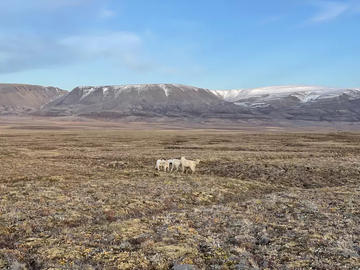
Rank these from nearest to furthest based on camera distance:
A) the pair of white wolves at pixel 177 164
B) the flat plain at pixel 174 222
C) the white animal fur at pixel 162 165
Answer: the flat plain at pixel 174 222 → the pair of white wolves at pixel 177 164 → the white animal fur at pixel 162 165

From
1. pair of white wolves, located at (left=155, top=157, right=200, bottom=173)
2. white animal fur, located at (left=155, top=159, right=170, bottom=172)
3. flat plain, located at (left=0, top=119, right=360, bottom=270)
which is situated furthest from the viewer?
white animal fur, located at (left=155, top=159, right=170, bottom=172)

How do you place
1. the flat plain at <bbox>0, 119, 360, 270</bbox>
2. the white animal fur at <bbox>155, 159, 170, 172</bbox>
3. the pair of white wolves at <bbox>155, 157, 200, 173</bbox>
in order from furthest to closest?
the white animal fur at <bbox>155, 159, 170, 172</bbox>, the pair of white wolves at <bbox>155, 157, 200, 173</bbox>, the flat plain at <bbox>0, 119, 360, 270</bbox>

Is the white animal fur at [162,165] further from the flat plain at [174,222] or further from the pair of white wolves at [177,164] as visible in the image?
the flat plain at [174,222]

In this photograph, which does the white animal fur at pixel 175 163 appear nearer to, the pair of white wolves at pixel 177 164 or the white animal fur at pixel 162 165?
the pair of white wolves at pixel 177 164

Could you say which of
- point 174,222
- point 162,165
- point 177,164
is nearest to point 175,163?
point 177,164

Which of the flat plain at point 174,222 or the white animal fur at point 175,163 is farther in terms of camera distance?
the white animal fur at point 175,163

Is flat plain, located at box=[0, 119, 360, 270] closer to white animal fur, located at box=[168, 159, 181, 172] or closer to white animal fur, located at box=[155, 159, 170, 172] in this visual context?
white animal fur, located at box=[168, 159, 181, 172]

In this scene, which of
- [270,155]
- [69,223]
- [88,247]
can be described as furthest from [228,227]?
[270,155]

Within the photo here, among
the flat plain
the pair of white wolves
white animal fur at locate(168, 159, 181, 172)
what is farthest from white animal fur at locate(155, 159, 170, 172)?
the flat plain

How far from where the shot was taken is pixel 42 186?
23438 millimetres

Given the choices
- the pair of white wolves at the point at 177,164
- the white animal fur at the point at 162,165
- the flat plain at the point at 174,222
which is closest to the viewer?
the flat plain at the point at 174,222

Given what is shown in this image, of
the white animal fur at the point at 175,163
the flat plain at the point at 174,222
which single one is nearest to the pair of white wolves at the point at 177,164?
the white animal fur at the point at 175,163

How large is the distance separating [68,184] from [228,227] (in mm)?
13834

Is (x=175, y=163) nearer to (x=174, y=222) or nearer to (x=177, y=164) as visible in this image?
(x=177, y=164)
